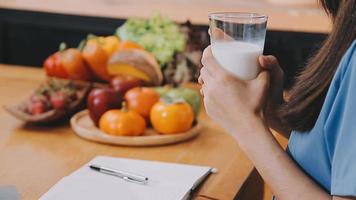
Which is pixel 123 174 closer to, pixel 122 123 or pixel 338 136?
pixel 122 123

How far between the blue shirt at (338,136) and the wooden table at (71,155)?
0.31 meters

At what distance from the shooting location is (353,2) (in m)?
1.09

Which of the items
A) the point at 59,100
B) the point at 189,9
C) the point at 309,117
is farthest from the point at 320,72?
the point at 189,9

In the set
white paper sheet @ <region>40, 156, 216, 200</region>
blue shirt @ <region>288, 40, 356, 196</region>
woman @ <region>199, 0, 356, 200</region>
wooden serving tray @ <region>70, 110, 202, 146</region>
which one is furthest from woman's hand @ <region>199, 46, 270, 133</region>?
wooden serving tray @ <region>70, 110, 202, 146</region>

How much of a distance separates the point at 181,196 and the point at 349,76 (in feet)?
1.54

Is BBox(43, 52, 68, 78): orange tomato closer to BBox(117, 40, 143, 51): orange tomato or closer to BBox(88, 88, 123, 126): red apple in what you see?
BBox(117, 40, 143, 51): orange tomato

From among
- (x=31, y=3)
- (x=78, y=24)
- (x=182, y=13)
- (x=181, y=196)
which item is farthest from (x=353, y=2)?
(x=31, y=3)

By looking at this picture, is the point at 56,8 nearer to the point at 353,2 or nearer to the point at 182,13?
the point at 182,13

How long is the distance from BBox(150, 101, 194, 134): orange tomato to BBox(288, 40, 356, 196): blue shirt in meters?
0.66

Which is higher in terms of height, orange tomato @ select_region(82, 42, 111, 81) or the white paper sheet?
orange tomato @ select_region(82, 42, 111, 81)

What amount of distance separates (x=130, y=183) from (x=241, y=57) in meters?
0.38

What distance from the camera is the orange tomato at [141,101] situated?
1.83m

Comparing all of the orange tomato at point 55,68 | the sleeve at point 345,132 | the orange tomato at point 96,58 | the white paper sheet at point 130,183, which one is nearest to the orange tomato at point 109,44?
the orange tomato at point 96,58

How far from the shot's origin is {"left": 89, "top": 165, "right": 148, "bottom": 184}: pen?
1.39 meters
